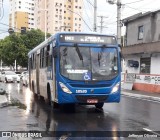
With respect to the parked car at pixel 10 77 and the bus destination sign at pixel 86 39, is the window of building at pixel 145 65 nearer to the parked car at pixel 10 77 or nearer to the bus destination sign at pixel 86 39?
the parked car at pixel 10 77

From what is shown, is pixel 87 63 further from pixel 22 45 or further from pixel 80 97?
pixel 22 45

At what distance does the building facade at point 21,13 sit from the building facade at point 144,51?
3193 inches

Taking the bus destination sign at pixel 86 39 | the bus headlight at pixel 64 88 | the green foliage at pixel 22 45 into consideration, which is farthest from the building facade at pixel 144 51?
the green foliage at pixel 22 45

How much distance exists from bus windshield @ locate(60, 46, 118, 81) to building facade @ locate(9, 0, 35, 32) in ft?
341

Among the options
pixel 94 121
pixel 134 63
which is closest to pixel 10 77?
pixel 134 63

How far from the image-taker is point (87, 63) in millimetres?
14758

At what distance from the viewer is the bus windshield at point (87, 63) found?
1461 cm

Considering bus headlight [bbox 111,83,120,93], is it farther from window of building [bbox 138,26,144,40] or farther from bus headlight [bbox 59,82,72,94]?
window of building [bbox 138,26,144,40]

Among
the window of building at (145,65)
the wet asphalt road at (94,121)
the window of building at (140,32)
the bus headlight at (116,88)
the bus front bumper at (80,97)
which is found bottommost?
the wet asphalt road at (94,121)

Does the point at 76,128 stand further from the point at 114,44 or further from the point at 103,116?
the point at 114,44

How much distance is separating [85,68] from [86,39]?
3.98ft

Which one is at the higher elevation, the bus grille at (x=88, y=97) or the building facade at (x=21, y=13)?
the building facade at (x=21, y=13)

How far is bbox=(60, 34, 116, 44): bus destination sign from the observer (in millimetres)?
15039

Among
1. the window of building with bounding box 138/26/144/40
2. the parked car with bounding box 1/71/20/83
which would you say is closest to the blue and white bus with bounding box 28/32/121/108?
the window of building with bounding box 138/26/144/40
